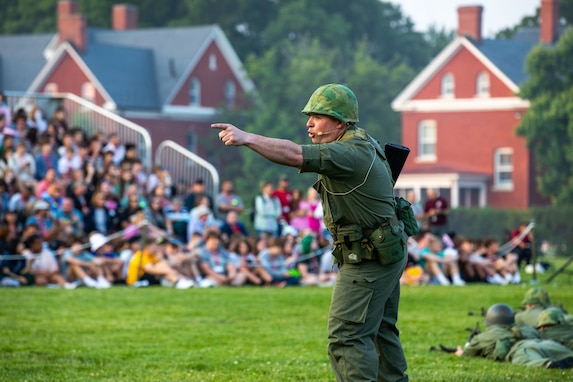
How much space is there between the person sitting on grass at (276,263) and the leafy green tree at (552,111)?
3175 centimetres

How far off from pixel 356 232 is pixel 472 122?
53.0 metres

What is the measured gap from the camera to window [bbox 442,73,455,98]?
6097 cm

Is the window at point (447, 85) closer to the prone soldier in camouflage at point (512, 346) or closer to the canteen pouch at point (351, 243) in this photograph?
the prone soldier in camouflage at point (512, 346)

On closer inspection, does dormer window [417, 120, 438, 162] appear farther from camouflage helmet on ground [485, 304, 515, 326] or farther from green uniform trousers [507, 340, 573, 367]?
green uniform trousers [507, 340, 573, 367]

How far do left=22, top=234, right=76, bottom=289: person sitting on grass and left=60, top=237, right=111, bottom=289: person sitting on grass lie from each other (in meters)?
0.18

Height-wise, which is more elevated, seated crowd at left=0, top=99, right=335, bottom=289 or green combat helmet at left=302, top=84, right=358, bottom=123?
green combat helmet at left=302, top=84, right=358, bottom=123

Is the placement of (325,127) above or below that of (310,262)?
above

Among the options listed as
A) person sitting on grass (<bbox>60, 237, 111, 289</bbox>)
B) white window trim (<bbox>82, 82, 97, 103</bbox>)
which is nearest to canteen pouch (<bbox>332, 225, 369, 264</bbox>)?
person sitting on grass (<bbox>60, 237, 111, 289</bbox>)

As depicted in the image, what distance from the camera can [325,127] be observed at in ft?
27.1

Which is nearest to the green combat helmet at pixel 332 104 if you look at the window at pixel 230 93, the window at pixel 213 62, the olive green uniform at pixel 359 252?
the olive green uniform at pixel 359 252

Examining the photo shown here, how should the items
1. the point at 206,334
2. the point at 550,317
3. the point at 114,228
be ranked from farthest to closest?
the point at 114,228 < the point at 206,334 < the point at 550,317

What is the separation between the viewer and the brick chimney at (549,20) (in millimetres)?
59906

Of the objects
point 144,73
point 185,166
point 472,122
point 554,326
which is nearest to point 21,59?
point 144,73

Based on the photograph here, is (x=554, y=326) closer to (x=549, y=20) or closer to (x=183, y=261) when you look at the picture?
(x=183, y=261)
